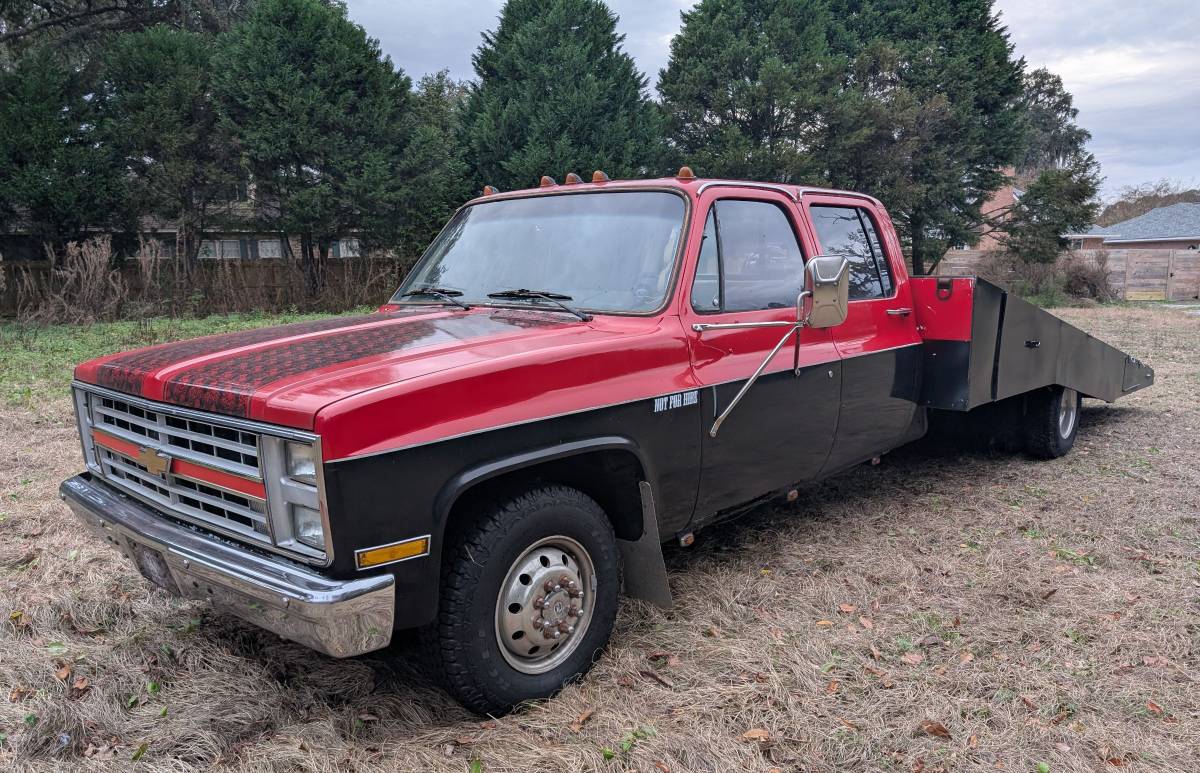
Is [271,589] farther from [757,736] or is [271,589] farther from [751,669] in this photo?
[751,669]

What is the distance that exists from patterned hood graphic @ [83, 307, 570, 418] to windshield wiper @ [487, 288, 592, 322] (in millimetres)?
73

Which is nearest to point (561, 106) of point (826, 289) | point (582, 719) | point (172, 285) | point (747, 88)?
point (747, 88)

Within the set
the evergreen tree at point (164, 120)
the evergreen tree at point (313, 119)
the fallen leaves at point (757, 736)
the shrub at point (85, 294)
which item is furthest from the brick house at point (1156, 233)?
the fallen leaves at point (757, 736)

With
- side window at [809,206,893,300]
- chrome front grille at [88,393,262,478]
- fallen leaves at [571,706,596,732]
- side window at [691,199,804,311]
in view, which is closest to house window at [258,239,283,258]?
side window at [809,206,893,300]

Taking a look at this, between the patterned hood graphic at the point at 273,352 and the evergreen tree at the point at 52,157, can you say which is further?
the evergreen tree at the point at 52,157

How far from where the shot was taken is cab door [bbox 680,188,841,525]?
147 inches

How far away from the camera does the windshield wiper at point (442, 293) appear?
4102 millimetres

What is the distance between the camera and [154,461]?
3.08 meters

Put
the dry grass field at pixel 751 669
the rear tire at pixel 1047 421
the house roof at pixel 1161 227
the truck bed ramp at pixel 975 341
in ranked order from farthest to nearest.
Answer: the house roof at pixel 1161 227 → the rear tire at pixel 1047 421 → the truck bed ramp at pixel 975 341 → the dry grass field at pixel 751 669

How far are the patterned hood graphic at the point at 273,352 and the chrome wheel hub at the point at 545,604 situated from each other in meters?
0.88

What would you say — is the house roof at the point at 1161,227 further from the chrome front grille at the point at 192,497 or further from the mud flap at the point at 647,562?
the chrome front grille at the point at 192,497

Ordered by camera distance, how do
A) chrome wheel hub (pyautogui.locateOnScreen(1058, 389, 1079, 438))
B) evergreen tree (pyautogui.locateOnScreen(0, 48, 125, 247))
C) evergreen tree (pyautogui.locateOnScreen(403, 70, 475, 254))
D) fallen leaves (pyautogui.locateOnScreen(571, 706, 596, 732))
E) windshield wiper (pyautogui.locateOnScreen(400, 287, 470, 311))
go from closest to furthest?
fallen leaves (pyautogui.locateOnScreen(571, 706, 596, 732)), windshield wiper (pyautogui.locateOnScreen(400, 287, 470, 311)), chrome wheel hub (pyautogui.locateOnScreen(1058, 389, 1079, 438)), evergreen tree (pyautogui.locateOnScreen(0, 48, 125, 247)), evergreen tree (pyautogui.locateOnScreen(403, 70, 475, 254))

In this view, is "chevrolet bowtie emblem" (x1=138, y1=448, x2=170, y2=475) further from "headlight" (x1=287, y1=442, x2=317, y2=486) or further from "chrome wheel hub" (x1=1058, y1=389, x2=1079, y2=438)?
"chrome wheel hub" (x1=1058, y1=389, x2=1079, y2=438)

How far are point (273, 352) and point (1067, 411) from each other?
20.0 feet
